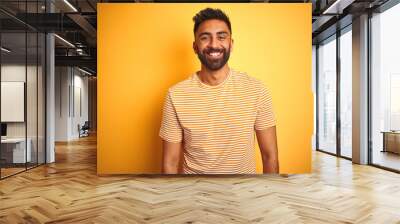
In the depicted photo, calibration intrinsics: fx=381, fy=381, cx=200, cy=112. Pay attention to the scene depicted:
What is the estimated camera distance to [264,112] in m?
6.11

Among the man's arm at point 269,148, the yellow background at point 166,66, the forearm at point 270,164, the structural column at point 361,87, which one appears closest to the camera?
the man's arm at point 269,148

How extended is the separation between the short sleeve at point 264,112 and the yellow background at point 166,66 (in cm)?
32

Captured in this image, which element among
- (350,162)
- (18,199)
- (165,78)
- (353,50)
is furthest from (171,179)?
(353,50)

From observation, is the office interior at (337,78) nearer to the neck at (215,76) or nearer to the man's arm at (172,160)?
the neck at (215,76)

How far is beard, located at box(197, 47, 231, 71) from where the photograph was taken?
6016mm

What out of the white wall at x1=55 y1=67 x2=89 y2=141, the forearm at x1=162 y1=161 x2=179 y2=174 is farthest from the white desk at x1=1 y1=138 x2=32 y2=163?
the white wall at x1=55 y1=67 x2=89 y2=141

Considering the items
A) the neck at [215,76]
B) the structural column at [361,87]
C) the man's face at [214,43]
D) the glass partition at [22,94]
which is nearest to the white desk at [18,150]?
the glass partition at [22,94]

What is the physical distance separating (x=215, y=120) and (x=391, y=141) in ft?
18.0

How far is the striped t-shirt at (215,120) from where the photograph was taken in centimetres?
603

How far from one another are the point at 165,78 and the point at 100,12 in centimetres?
159

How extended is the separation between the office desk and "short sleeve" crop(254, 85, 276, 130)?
428 cm

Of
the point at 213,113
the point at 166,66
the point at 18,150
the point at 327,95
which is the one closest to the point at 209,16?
the point at 166,66

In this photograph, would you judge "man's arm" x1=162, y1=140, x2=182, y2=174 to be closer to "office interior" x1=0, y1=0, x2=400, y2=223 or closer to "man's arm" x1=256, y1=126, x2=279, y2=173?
"man's arm" x1=256, y1=126, x2=279, y2=173

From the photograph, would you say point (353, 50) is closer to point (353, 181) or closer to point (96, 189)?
point (353, 181)
